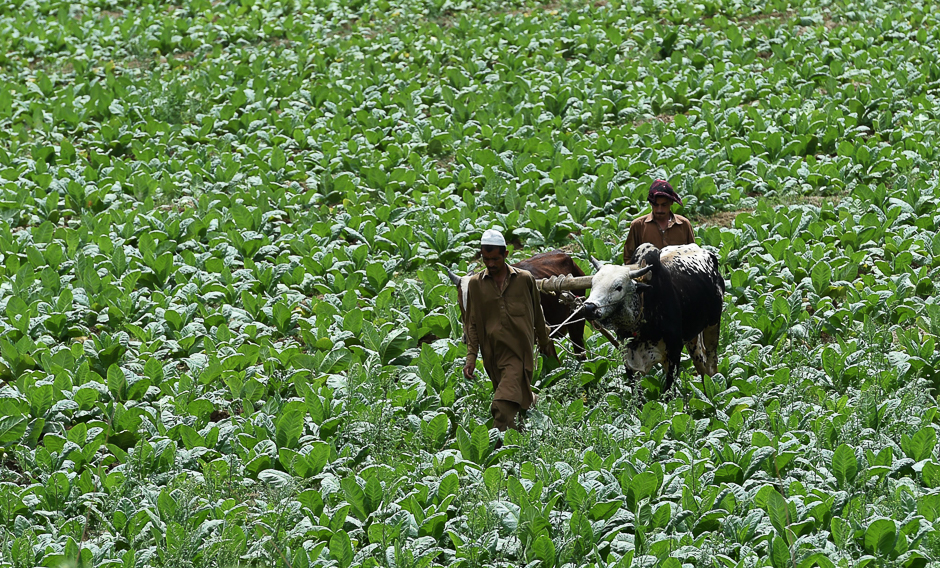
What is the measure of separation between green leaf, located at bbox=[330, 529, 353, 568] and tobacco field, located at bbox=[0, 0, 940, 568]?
0.09ft

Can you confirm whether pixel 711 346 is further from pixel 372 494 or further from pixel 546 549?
pixel 372 494

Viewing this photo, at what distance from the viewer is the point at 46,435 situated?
8414mm

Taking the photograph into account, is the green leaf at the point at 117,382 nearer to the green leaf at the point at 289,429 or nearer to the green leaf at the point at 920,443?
the green leaf at the point at 289,429

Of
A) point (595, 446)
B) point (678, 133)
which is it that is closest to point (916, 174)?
point (678, 133)

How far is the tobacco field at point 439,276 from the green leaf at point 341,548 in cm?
3

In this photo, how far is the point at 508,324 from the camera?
27.0 ft

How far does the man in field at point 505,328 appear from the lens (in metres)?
8.22

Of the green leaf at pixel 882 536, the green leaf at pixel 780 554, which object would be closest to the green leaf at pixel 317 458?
the green leaf at pixel 780 554

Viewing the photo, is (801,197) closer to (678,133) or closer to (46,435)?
(678,133)

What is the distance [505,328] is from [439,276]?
350 centimetres

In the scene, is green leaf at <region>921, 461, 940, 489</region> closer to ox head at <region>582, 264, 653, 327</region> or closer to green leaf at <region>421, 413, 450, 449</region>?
ox head at <region>582, 264, 653, 327</region>

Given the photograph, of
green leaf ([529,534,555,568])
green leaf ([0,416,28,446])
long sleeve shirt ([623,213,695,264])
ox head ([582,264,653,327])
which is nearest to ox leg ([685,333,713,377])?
long sleeve shirt ([623,213,695,264])

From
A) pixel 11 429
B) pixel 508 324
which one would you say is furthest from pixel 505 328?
pixel 11 429

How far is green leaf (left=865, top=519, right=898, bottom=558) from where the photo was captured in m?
6.56
